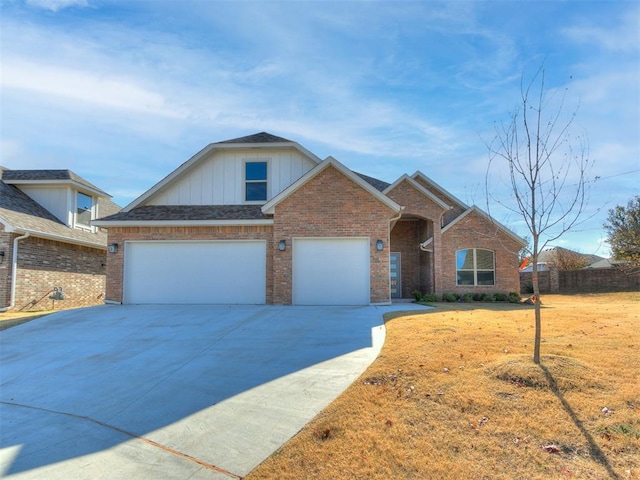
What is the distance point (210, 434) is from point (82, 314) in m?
10.1

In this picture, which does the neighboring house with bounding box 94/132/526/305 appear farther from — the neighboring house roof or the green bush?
the green bush

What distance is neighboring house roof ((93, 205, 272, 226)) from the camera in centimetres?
1438

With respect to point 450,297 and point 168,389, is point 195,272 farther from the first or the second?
point 450,297

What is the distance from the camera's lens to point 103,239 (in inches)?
827

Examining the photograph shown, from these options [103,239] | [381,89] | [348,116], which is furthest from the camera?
[103,239]

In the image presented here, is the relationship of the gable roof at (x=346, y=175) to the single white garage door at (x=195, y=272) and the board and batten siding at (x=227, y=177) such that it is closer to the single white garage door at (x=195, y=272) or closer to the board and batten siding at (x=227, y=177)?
the single white garage door at (x=195, y=272)

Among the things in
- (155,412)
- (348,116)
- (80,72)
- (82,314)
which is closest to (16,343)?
(82,314)

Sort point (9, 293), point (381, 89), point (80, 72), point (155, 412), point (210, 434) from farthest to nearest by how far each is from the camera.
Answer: point (9, 293), point (381, 89), point (80, 72), point (155, 412), point (210, 434)

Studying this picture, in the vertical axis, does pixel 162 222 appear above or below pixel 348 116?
below

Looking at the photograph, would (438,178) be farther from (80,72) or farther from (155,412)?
(155,412)

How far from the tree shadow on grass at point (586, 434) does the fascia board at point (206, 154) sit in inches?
480

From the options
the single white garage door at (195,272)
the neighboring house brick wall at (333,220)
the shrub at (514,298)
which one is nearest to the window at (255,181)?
the single white garage door at (195,272)

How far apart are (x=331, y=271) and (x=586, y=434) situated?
976cm

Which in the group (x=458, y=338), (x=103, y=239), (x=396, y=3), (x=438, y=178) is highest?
(x=396, y=3)
